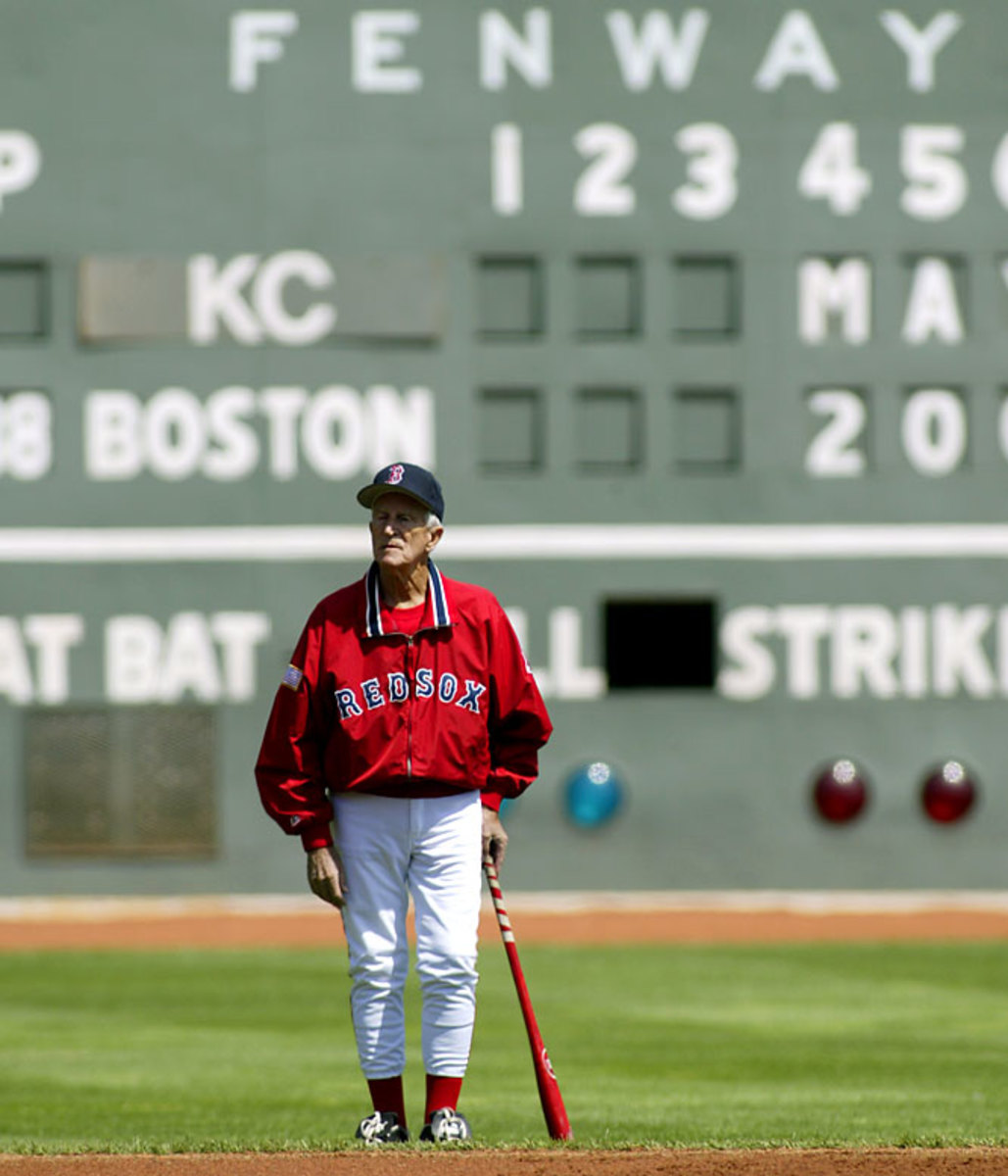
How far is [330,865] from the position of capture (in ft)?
22.7

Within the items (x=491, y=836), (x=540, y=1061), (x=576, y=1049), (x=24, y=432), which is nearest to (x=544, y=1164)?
(x=540, y=1061)

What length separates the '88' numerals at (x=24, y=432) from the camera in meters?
18.9

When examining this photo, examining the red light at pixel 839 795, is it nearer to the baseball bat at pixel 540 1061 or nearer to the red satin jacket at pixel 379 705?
the baseball bat at pixel 540 1061

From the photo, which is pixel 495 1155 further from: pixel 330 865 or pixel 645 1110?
pixel 645 1110

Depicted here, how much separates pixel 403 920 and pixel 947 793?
1257cm

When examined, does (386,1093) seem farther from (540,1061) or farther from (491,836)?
(491,836)

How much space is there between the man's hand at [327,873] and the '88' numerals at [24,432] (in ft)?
41.3

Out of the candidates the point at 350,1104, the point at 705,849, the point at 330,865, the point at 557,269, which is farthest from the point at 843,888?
the point at 330,865

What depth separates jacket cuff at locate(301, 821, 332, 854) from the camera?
6941mm

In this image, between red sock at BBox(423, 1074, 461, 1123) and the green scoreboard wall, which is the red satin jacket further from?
the green scoreboard wall

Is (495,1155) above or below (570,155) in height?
below

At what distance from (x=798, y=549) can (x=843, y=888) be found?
280 cm

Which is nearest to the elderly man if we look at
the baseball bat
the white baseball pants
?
the white baseball pants

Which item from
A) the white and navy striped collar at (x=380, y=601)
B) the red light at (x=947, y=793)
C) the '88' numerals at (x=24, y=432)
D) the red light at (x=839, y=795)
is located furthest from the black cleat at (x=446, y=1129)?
the '88' numerals at (x=24, y=432)
